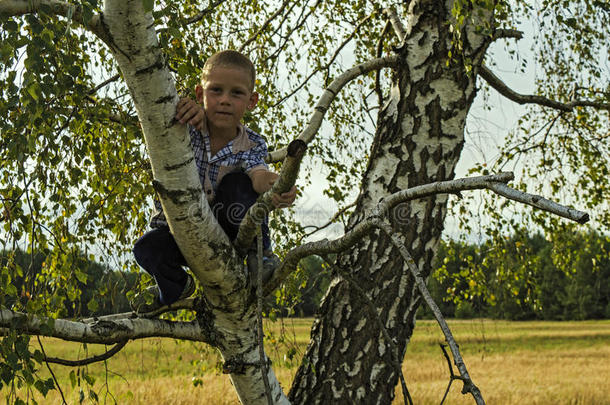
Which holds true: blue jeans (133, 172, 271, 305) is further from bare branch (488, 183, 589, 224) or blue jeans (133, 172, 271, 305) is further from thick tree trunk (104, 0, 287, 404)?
bare branch (488, 183, 589, 224)

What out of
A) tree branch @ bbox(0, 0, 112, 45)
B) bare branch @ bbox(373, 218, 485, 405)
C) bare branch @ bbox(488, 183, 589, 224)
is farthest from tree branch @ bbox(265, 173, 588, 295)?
tree branch @ bbox(0, 0, 112, 45)

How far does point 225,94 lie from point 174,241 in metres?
0.71

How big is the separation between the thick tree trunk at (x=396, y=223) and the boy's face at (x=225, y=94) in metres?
1.38

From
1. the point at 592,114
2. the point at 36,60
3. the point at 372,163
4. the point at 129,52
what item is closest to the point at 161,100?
the point at 129,52

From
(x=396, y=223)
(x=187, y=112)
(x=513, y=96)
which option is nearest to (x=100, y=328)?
(x=187, y=112)

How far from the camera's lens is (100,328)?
278 centimetres

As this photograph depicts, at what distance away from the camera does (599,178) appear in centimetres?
725

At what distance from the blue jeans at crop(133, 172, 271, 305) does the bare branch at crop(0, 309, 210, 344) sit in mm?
187

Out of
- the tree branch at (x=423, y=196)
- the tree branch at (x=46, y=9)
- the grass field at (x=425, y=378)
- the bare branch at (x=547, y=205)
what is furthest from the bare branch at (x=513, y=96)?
the tree branch at (x=46, y=9)

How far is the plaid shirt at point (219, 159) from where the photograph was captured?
8.89 feet

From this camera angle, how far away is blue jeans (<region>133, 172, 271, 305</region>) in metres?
2.67

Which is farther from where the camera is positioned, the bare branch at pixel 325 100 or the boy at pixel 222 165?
the bare branch at pixel 325 100

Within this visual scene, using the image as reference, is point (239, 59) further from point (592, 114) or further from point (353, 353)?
point (592, 114)

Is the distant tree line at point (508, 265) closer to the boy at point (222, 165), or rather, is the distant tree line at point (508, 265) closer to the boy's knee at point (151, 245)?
the boy at point (222, 165)
